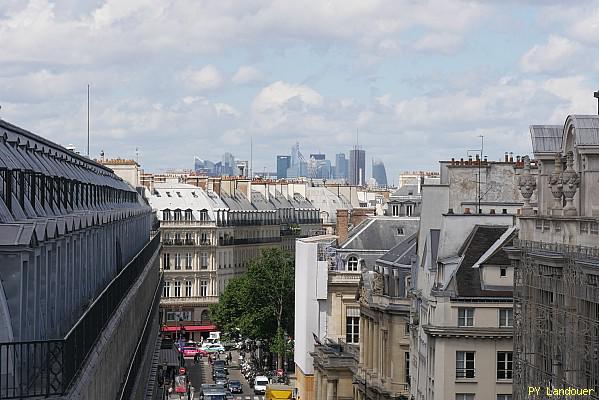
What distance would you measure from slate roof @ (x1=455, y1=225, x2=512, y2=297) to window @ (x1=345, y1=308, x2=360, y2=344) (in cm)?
2548

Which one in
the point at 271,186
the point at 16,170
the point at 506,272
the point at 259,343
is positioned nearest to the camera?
the point at 16,170

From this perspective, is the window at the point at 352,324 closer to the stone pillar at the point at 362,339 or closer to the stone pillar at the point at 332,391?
the stone pillar at the point at 332,391

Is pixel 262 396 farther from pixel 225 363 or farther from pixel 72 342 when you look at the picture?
pixel 72 342

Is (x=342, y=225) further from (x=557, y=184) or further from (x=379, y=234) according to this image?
(x=557, y=184)

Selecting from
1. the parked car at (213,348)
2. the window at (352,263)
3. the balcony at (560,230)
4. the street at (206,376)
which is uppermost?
the balcony at (560,230)

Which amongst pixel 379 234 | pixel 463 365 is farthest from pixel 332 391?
pixel 463 365

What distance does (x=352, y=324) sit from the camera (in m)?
76.1

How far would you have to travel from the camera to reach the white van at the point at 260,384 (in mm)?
95688

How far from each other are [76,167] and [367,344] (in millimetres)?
27780

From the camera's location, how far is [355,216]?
92.6 metres

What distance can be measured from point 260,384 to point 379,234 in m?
23.2

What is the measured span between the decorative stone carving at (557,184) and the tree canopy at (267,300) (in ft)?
245

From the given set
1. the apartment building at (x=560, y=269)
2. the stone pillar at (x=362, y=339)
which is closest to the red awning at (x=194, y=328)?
the stone pillar at (x=362, y=339)

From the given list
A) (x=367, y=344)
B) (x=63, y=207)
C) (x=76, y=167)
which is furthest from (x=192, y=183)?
(x=63, y=207)
